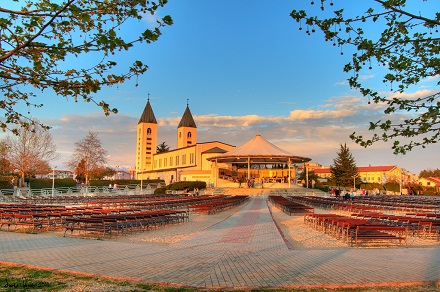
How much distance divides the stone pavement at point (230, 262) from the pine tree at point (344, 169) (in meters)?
59.9

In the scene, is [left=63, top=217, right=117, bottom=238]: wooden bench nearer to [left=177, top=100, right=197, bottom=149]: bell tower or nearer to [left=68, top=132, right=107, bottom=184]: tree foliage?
[left=68, top=132, right=107, bottom=184]: tree foliage

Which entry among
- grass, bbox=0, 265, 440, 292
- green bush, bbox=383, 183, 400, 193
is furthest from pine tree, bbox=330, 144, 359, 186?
grass, bbox=0, 265, 440, 292

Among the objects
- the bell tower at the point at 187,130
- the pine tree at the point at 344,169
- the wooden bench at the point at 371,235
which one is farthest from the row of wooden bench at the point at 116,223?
the bell tower at the point at 187,130

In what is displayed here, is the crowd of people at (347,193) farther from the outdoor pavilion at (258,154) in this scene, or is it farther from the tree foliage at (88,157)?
the tree foliage at (88,157)

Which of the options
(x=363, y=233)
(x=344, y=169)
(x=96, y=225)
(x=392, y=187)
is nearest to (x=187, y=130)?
(x=344, y=169)

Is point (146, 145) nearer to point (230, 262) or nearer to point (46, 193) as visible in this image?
point (46, 193)

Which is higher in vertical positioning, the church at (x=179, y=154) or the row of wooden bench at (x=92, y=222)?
the church at (x=179, y=154)

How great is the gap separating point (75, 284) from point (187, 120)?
85.0m

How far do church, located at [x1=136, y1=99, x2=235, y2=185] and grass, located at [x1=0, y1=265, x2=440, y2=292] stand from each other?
5202cm

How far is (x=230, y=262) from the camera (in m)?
8.00

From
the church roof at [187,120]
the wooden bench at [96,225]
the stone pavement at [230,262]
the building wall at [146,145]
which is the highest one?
the church roof at [187,120]

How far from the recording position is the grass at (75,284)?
19.2 feet

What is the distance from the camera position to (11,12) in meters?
4.75

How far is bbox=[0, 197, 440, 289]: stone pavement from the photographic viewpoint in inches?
258
